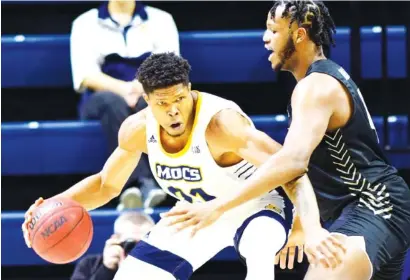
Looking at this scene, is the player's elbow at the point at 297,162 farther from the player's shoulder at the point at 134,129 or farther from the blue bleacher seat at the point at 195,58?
the blue bleacher seat at the point at 195,58

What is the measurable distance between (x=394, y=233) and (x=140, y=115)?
4.26 ft

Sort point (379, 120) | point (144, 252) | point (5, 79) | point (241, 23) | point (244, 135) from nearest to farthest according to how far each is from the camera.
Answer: point (244, 135), point (144, 252), point (379, 120), point (5, 79), point (241, 23)

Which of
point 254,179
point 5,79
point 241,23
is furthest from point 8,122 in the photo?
point 254,179

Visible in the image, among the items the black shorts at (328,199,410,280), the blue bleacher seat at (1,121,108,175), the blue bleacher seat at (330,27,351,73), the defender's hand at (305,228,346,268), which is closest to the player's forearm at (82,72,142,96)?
the blue bleacher seat at (1,121,108,175)

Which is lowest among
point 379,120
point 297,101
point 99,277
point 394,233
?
point 99,277

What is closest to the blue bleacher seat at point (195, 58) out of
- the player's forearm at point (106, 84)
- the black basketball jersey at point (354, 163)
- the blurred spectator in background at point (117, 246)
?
the player's forearm at point (106, 84)

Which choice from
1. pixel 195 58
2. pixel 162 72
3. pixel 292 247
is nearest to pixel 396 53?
pixel 195 58

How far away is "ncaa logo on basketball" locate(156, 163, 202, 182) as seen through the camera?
4.05 meters

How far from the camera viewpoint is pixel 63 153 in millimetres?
6207

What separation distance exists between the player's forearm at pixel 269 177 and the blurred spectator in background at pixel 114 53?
230 centimetres

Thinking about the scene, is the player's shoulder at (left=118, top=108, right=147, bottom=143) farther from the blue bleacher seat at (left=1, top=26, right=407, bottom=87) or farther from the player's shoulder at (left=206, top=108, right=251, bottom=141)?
the blue bleacher seat at (left=1, top=26, right=407, bottom=87)

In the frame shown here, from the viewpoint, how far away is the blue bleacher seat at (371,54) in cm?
635

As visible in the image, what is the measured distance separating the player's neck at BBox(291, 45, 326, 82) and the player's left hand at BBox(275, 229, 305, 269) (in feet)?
2.29

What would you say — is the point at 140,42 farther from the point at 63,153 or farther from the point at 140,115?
the point at 140,115
